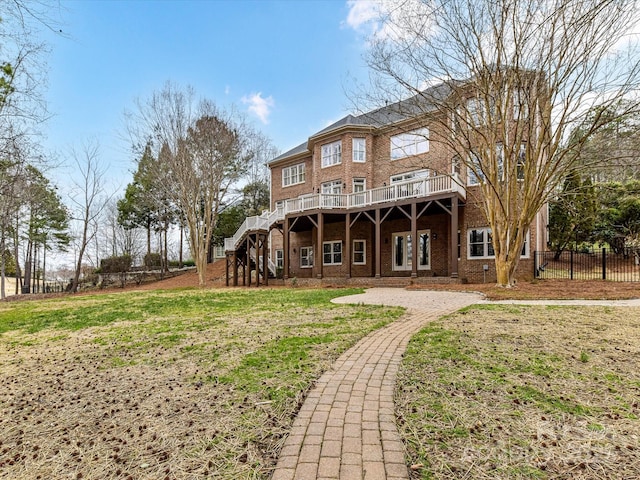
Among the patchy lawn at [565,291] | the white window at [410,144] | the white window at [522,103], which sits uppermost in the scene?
the white window at [410,144]

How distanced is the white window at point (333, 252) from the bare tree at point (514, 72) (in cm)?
981

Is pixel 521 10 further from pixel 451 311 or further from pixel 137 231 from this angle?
pixel 137 231

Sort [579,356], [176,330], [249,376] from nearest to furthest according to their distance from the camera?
1. [249,376]
2. [579,356]
3. [176,330]

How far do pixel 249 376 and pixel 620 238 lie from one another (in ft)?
78.3

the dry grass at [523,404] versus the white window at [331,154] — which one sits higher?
the white window at [331,154]

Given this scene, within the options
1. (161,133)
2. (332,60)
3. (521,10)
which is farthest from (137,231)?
(521,10)

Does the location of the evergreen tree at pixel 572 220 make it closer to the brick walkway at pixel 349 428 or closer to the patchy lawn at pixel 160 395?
the patchy lawn at pixel 160 395

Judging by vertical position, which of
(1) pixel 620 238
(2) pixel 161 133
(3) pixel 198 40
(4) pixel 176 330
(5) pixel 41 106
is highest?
(3) pixel 198 40

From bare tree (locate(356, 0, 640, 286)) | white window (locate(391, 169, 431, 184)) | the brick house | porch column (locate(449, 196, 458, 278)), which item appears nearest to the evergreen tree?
the brick house

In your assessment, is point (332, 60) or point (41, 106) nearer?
point (41, 106)

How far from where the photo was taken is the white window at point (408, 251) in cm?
1758

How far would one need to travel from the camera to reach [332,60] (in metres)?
12.4

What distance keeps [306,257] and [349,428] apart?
19794mm

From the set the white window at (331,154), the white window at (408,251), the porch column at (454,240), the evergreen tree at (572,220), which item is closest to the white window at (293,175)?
the white window at (331,154)
